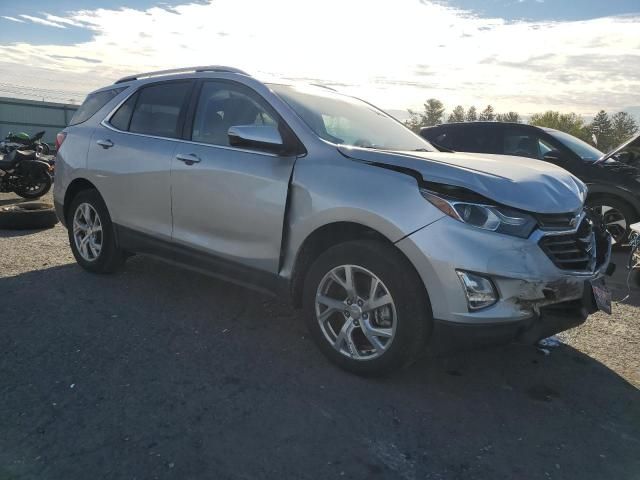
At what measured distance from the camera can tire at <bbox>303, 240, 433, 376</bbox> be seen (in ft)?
9.73

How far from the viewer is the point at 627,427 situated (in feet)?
9.69

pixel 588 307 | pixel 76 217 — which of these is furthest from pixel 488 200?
pixel 76 217

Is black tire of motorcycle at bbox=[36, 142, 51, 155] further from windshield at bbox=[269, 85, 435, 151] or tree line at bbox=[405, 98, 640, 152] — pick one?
tree line at bbox=[405, 98, 640, 152]

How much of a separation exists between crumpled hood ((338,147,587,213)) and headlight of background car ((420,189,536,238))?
56 mm

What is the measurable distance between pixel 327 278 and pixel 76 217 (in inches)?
122

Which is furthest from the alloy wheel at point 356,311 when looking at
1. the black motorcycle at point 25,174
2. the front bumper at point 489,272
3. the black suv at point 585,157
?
the black motorcycle at point 25,174

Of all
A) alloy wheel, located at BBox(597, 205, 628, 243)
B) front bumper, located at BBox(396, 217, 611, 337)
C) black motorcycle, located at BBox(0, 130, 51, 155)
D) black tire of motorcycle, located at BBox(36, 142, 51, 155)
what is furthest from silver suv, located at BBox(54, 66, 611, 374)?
black tire of motorcycle, located at BBox(36, 142, 51, 155)

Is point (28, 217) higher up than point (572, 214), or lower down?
lower down

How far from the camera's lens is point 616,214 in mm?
7242

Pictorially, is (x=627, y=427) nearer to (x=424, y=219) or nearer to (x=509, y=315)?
(x=509, y=315)

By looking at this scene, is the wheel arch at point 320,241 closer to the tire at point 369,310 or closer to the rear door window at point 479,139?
the tire at point 369,310

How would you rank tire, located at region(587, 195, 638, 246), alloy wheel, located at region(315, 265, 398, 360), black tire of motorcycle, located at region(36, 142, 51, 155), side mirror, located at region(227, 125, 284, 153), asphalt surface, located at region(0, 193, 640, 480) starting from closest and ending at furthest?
asphalt surface, located at region(0, 193, 640, 480), alloy wheel, located at region(315, 265, 398, 360), side mirror, located at region(227, 125, 284, 153), tire, located at region(587, 195, 638, 246), black tire of motorcycle, located at region(36, 142, 51, 155)

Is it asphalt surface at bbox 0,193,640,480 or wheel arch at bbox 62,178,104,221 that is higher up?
wheel arch at bbox 62,178,104,221

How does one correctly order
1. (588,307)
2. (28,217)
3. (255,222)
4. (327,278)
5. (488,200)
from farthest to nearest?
(28,217), (255,222), (327,278), (588,307), (488,200)
